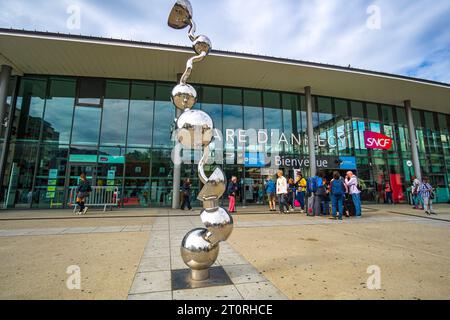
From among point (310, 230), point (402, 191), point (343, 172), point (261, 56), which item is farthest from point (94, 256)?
point (402, 191)

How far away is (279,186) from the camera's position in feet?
32.4

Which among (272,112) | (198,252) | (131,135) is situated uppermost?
(272,112)

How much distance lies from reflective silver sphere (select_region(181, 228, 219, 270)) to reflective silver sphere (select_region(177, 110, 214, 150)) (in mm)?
1203

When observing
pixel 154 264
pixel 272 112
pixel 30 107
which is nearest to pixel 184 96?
pixel 154 264

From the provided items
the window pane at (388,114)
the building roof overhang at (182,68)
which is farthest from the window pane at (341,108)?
the window pane at (388,114)

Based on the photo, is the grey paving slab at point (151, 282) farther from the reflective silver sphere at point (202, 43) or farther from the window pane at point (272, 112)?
the window pane at point (272, 112)

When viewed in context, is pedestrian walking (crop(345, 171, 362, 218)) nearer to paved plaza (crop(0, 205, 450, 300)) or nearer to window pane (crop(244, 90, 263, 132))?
paved plaza (crop(0, 205, 450, 300))

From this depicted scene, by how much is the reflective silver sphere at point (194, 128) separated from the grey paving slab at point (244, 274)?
1729mm

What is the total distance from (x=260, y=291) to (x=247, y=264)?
3.11 ft

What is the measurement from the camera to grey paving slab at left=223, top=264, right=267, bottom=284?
2.70m

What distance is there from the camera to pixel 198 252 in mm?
2617

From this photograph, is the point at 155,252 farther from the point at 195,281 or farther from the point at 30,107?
the point at 30,107

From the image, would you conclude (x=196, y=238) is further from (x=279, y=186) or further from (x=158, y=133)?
(x=158, y=133)

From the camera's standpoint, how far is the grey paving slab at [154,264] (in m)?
3.12
